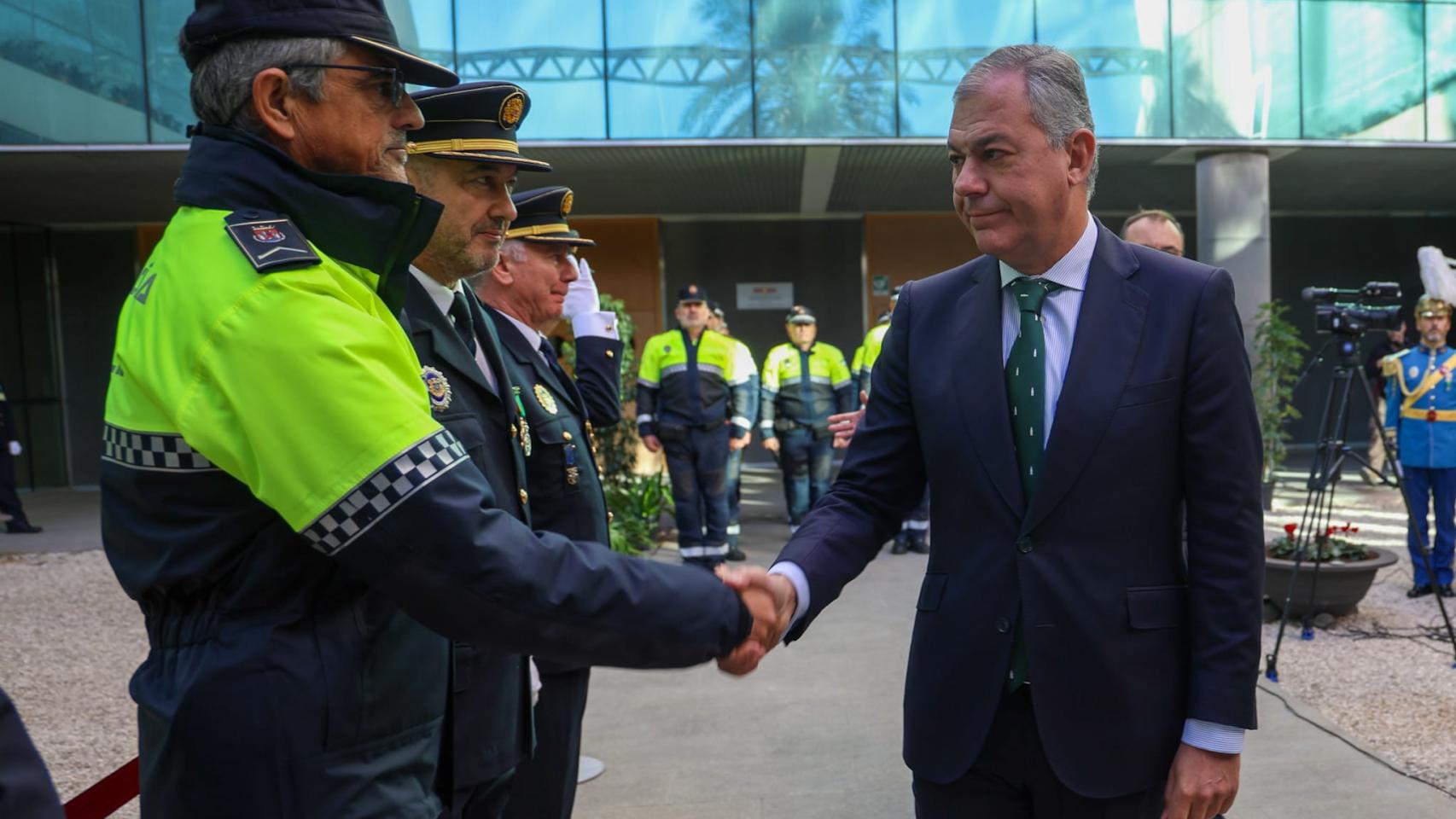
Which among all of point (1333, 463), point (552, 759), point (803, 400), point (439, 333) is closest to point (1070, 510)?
point (439, 333)

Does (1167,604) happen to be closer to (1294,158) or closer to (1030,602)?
(1030,602)

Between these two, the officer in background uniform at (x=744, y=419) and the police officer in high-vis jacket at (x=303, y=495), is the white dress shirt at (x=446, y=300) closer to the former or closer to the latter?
the police officer in high-vis jacket at (x=303, y=495)

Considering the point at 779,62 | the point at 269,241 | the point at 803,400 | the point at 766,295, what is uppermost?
the point at 779,62

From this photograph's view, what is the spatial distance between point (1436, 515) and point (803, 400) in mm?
5155

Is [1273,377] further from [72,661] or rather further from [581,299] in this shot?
[72,661]

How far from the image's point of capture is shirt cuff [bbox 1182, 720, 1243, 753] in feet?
6.16

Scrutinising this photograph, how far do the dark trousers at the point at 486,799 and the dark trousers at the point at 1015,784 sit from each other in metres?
0.97

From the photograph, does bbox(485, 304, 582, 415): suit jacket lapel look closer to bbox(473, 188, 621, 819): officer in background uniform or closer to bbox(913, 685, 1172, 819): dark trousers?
bbox(473, 188, 621, 819): officer in background uniform

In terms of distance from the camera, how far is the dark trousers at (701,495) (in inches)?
354

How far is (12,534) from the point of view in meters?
11.9

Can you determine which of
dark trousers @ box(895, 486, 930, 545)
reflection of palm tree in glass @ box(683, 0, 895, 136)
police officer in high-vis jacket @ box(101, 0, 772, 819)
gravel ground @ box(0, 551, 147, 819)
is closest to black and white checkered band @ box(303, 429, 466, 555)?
police officer in high-vis jacket @ box(101, 0, 772, 819)

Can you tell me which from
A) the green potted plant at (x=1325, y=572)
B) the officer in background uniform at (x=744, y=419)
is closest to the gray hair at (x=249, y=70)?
the green potted plant at (x=1325, y=572)

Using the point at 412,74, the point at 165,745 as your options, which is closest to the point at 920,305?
the point at 412,74

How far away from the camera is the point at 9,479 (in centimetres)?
1151
